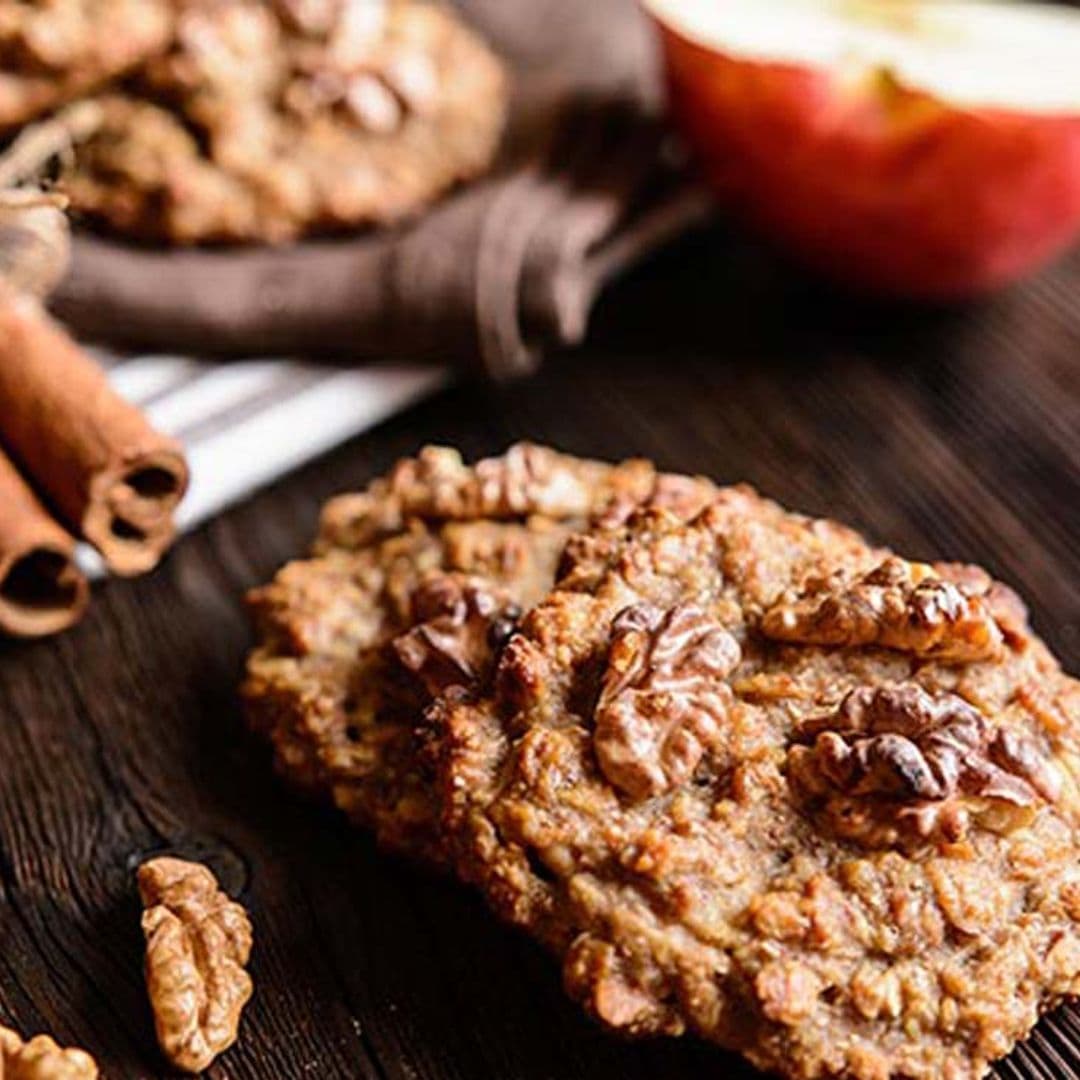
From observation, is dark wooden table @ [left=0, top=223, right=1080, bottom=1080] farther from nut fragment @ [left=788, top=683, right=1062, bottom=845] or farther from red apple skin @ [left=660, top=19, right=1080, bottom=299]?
nut fragment @ [left=788, top=683, right=1062, bottom=845]

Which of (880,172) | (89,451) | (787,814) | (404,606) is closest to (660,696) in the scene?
(787,814)

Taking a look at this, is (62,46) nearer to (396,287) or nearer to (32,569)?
(396,287)

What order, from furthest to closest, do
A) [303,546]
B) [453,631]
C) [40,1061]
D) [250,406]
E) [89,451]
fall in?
[250,406], [303,546], [89,451], [453,631], [40,1061]

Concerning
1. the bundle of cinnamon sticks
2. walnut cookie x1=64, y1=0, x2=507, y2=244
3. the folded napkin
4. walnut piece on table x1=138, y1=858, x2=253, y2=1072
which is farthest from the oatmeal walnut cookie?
walnut piece on table x1=138, y1=858, x2=253, y2=1072

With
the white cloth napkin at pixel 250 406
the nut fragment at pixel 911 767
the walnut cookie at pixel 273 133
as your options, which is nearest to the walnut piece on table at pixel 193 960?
the nut fragment at pixel 911 767

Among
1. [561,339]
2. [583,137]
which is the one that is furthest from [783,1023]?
[583,137]

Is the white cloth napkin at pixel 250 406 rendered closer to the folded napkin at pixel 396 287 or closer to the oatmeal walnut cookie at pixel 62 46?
the folded napkin at pixel 396 287
